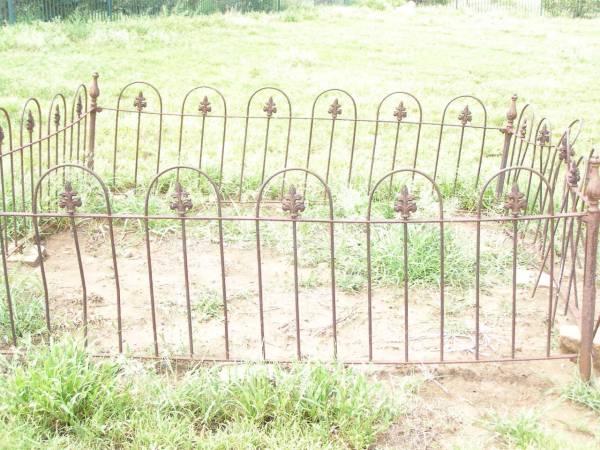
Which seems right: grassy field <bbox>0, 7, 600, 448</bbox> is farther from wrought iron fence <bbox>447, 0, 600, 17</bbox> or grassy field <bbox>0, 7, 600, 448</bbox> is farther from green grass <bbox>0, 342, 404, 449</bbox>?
wrought iron fence <bbox>447, 0, 600, 17</bbox>

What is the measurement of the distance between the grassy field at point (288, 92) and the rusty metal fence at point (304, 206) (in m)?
0.23

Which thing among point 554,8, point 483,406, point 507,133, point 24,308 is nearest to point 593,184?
point 483,406

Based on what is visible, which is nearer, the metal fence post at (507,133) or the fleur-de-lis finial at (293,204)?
the fleur-de-lis finial at (293,204)

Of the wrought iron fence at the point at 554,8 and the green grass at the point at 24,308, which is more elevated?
the wrought iron fence at the point at 554,8

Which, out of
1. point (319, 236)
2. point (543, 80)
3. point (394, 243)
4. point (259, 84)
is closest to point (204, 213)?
point (319, 236)

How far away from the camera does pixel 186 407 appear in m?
3.36

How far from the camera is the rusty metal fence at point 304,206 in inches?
142

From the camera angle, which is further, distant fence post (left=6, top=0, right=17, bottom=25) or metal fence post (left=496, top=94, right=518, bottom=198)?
distant fence post (left=6, top=0, right=17, bottom=25)

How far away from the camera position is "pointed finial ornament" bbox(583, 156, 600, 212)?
11.4ft

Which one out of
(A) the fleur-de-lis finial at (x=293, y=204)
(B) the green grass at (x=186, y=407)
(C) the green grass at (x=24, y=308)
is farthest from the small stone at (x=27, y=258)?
(A) the fleur-de-lis finial at (x=293, y=204)

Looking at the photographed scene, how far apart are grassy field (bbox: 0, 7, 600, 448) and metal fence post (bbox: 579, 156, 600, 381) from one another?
0.14 m

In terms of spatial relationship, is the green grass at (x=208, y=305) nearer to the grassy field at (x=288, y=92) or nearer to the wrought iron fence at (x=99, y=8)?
the grassy field at (x=288, y=92)

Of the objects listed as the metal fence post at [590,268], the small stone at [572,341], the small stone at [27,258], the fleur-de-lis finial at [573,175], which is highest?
the fleur-de-lis finial at [573,175]

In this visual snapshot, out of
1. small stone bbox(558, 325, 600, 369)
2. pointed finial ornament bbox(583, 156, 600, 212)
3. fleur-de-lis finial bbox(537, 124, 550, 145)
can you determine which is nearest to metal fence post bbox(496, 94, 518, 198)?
fleur-de-lis finial bbox(537, 124, 550, 145)
